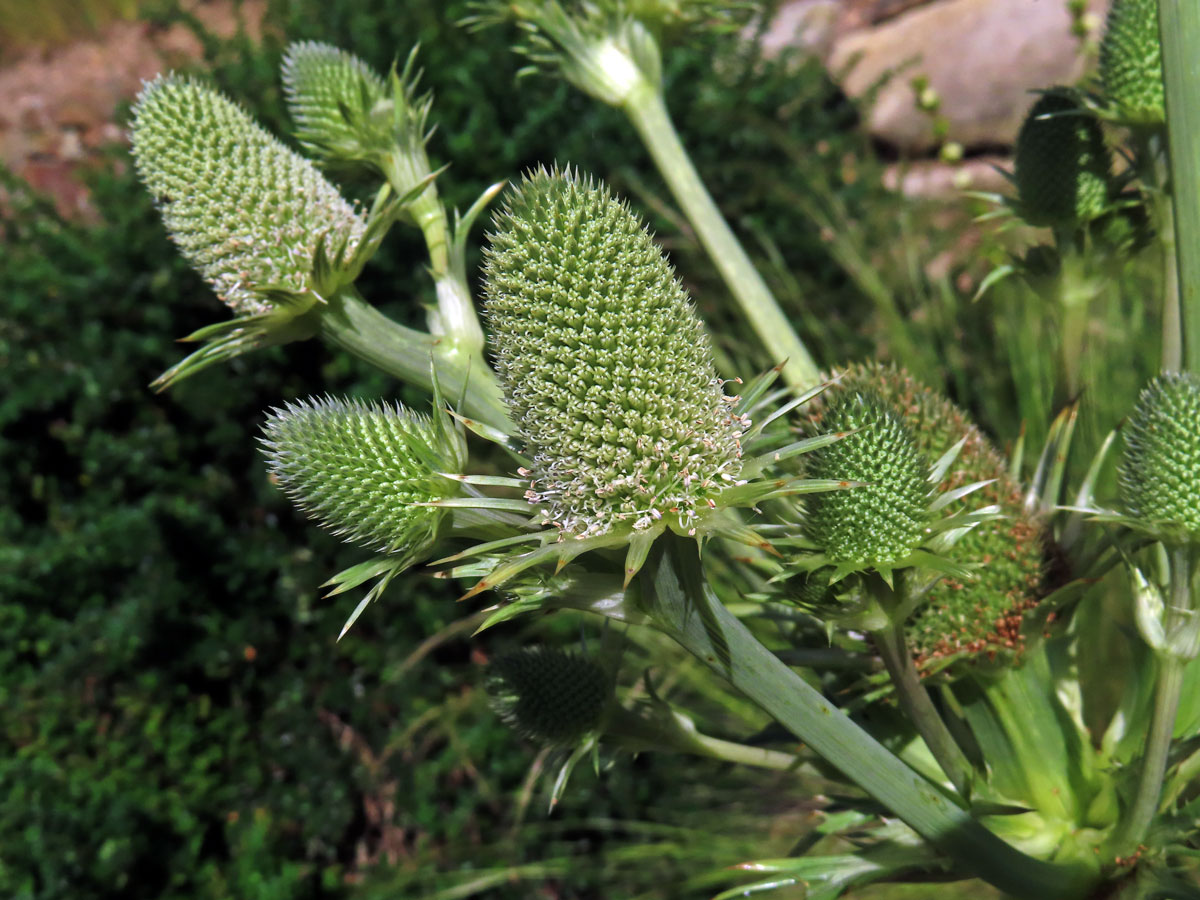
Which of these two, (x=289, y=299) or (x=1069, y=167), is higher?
(x=289, y=299)

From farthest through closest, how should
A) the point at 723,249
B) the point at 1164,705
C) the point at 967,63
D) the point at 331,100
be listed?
the point at 967,63 → the point at 723,249 → the point at 331,100 → the point at 1164,705

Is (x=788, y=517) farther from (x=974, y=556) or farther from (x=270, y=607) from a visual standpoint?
(x=270, y=607)

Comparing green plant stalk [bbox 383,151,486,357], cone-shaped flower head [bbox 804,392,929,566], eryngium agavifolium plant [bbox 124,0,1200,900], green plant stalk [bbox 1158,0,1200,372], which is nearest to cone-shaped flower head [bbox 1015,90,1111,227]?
eryngium agavifolium plant [bbox 124,0,1200,900]

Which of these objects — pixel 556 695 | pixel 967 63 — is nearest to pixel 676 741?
pixel 556 695

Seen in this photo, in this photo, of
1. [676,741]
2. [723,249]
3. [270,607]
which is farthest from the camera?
[270,607]

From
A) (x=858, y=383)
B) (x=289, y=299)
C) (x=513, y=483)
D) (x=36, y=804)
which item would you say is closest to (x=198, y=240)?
(x=289, y=299)

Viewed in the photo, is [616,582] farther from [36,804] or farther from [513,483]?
[36,804]
